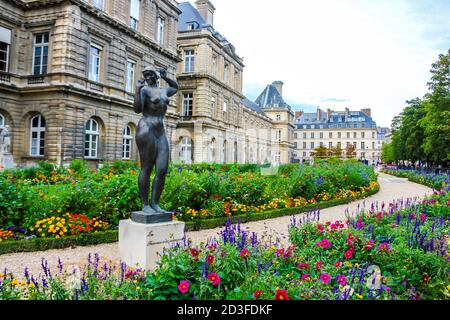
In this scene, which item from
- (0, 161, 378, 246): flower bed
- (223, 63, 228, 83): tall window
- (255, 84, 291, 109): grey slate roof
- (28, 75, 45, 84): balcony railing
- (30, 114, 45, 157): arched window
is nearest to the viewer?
(0, 161, 378, 246): flower bed

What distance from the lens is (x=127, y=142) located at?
21750 mm

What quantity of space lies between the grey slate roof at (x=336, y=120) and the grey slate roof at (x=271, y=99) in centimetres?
2056

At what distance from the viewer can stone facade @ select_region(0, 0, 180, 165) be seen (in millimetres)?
16578

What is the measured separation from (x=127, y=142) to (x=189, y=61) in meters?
13.5

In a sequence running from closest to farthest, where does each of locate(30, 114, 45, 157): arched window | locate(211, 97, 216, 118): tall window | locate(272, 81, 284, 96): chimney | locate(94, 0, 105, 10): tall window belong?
1. locate(30, 114, 45, 157): arched window
2. locate(94, 0, 105, 10): tall window
3. locate(211, 97, 216, 118): tall window
4. locate(272, 81, 284, 96): chimney

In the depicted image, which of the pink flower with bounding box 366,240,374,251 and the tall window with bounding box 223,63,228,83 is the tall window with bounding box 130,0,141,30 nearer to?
the tall window with bounding box 223,63,228,83

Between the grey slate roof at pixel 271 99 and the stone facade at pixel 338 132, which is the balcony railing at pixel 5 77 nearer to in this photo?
the grey slate roof at pixel 271 99

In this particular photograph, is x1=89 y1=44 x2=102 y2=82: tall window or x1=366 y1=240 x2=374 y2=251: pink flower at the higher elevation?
x1=89 y1=44 x2=102 y2=82: tall window

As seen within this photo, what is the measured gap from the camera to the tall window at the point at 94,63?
1844 cm

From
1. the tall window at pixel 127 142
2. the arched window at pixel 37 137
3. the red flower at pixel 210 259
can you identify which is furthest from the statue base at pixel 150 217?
the tall window at pixel 127 142

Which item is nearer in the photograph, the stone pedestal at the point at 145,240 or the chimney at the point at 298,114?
the stone pedestal at the point at 145,240

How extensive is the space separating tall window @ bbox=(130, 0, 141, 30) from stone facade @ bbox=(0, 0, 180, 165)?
1.78 meters

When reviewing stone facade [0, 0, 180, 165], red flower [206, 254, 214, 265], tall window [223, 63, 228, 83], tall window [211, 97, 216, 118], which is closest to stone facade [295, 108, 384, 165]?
tall window [223, 63, 228, 83]
